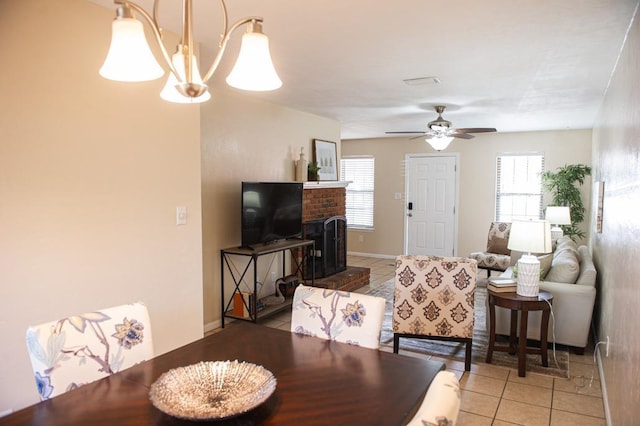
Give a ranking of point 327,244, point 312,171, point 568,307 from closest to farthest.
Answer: point 568,307, point 312,171, point 327,244

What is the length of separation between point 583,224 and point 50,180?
290 inches

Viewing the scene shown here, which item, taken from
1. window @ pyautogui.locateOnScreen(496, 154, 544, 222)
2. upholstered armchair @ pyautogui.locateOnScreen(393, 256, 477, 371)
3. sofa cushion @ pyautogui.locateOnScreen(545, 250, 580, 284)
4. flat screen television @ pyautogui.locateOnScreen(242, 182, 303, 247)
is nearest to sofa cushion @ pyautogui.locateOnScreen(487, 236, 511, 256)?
window @ pyautogui.locateOnScreen(496, 154, 544, 222)

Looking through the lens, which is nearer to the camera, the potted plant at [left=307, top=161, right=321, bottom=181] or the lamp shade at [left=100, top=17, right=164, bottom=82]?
the lamp shade at [left=100, top=17, right=164, bottom=82]

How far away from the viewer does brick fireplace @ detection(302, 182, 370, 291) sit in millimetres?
5836

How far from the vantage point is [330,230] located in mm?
6188

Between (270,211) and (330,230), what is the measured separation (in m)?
1.52

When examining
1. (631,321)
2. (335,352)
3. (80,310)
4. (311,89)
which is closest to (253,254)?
(311,89)

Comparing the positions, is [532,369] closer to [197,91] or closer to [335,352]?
[335,352]

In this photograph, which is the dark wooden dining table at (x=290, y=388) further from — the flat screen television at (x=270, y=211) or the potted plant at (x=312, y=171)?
the potted plant at (x=312, y=171)

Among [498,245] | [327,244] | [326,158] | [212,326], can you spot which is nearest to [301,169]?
[326,158]

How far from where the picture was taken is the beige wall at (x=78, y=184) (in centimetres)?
212

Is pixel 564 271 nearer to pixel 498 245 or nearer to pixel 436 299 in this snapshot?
pixel 436 299

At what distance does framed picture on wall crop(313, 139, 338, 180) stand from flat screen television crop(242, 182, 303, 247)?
0.95 metres

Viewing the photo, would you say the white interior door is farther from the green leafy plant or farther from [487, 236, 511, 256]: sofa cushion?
the green leafy plant
